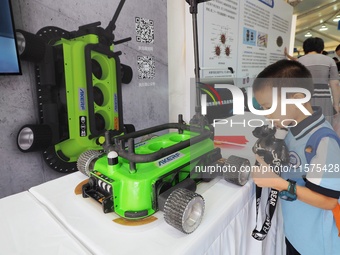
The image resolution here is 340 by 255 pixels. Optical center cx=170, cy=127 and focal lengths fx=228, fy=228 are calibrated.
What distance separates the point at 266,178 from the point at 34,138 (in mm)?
959

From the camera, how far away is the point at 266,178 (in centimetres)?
66

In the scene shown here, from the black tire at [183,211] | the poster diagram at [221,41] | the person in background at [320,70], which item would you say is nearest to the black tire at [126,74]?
the poster diagram at [221,41]

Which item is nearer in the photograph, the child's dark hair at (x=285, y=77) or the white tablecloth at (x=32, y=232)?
the white tablecloth at (x=32, y=232)

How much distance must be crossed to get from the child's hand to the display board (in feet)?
4.04

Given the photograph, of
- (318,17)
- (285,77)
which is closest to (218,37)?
(285,77)

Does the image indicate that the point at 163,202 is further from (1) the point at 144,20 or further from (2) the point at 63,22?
(1) the point at 144,20

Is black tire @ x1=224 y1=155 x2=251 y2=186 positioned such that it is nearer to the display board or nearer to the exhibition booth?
the exhibition booth

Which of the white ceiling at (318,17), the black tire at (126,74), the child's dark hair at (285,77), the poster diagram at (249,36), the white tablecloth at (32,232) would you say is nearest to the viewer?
the white tablecloth at (32,232)

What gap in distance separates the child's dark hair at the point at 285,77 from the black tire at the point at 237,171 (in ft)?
0.78

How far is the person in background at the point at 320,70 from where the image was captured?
2.04m

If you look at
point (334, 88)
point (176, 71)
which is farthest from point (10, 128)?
point (334, 88)

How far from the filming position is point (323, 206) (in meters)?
0.59

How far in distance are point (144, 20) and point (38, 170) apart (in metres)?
1.22

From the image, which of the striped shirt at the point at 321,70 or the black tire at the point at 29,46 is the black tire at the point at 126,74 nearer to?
the black tire at the point at 29,46
